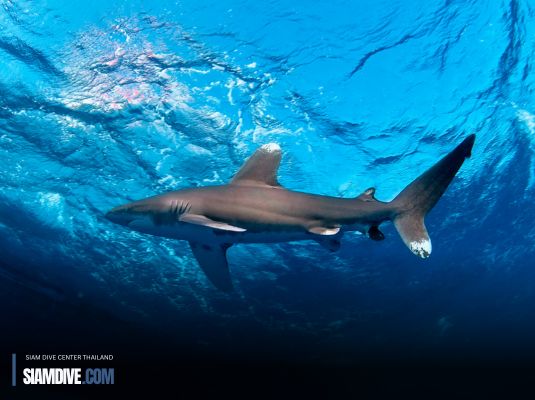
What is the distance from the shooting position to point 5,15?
8312mm

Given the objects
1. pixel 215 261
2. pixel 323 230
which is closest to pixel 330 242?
pixel 323 230

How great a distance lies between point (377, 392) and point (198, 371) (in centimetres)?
3674

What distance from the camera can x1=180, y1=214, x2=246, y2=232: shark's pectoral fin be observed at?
5223 millimetres

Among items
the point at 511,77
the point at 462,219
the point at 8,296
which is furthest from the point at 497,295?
the point at 8,296

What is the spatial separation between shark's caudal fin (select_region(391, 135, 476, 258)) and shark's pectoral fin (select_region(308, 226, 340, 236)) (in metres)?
0.92

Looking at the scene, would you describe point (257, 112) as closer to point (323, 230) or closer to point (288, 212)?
point (288, 212)

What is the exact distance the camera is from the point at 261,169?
611cm

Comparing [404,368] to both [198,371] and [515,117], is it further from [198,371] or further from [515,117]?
[515,117]

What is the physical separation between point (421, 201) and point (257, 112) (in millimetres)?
6381

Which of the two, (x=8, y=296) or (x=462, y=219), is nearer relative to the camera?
(x=462, y=219)

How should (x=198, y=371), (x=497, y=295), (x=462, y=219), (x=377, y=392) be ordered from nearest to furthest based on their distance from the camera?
(x=462, y=219)
(x=497, y=295)
(x=198, y=371)
(x=377, y=392)

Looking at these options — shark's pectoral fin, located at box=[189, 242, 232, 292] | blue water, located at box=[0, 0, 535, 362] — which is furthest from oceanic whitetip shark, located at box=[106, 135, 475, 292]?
blue water, located at box=[0, 0, 535, 362]

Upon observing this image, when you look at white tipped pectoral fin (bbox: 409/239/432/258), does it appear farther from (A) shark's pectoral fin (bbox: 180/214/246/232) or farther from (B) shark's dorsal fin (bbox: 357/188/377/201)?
(A) shark's pectoral fin (bbox: 180/214/246/232)

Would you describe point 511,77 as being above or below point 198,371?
above
